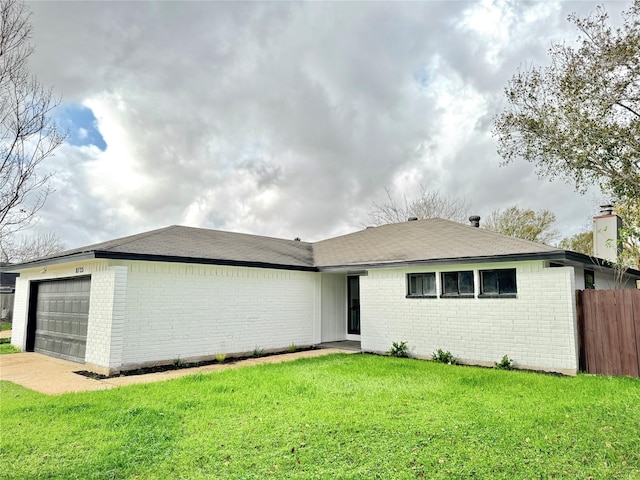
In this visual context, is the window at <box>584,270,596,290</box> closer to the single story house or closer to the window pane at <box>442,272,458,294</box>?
the single story house

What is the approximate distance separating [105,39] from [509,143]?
34.2 feet

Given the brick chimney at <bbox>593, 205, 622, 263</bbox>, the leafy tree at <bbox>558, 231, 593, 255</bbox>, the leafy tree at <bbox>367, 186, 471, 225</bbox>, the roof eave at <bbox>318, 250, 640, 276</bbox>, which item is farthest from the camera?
the leafy tree at <bbox>367, 186, 471, 225</bbox>

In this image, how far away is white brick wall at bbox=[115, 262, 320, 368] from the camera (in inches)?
363

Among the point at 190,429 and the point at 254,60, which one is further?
the point at 254,60

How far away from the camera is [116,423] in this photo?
17.0ft

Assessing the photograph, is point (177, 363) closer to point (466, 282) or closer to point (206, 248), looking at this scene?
point (206, 248)

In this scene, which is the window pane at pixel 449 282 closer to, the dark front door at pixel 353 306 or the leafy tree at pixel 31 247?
the dark front door at pixel 353 306

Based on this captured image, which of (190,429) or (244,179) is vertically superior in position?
(244,179)

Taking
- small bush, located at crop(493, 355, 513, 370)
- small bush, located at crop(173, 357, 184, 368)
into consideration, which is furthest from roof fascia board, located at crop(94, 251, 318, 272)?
small bush, located at crop(493, 355, 513, 370)

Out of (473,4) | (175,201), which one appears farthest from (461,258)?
(175,201)

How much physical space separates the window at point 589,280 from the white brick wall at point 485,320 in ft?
11.0

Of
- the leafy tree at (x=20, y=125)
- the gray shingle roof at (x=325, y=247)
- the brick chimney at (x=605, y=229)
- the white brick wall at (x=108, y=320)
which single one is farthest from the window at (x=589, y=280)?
the leafy tree at (x=20, y=125)

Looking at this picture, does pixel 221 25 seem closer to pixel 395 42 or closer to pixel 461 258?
pixel 395 42

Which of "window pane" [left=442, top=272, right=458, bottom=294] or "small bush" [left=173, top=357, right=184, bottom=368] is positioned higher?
"window pane" [left=442, top=272, right=458, bottom=294]
